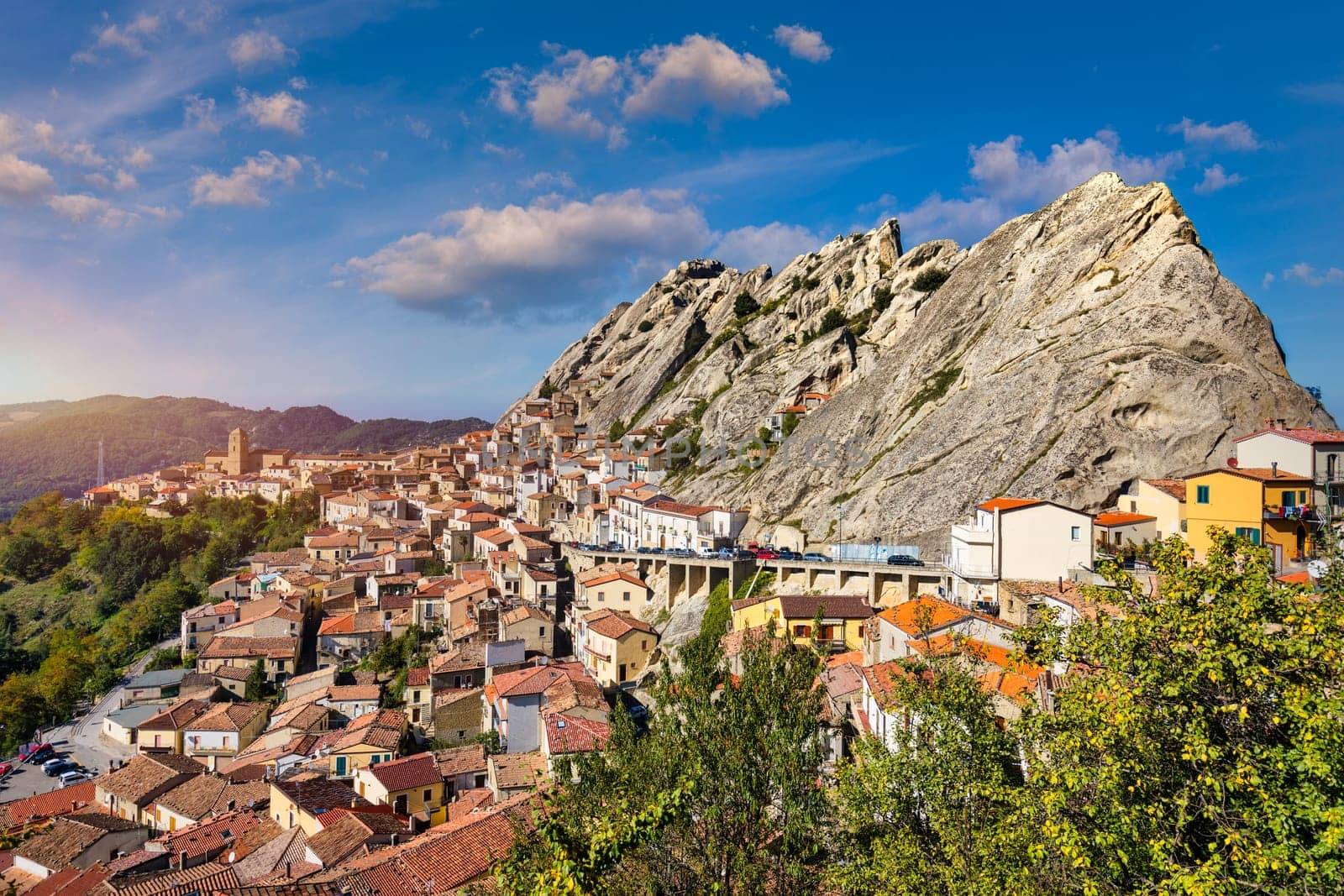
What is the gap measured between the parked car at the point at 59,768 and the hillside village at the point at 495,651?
226cm

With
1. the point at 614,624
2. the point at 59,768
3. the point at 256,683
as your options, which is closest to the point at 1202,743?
the point at 614,624

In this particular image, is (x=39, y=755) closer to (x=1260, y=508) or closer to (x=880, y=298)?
(x=1260, y=508)

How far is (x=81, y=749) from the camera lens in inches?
1879

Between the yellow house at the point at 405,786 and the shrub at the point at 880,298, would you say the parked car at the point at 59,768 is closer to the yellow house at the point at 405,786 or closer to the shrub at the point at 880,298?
the yellow house at the point at 405,786

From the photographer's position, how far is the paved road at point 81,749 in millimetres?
42000

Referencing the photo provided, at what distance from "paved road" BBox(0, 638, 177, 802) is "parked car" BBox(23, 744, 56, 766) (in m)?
0.44

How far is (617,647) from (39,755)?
37.1 metres

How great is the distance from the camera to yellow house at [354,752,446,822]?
32094 mm

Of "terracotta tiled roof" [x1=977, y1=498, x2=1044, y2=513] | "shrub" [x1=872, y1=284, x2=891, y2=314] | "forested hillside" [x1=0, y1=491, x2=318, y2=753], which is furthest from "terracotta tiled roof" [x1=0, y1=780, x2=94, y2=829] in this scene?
"shrub" [x1=872, y1=284, x2=891, y2=314]

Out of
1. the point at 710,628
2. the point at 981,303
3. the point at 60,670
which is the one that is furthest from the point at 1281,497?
the point at 60,670

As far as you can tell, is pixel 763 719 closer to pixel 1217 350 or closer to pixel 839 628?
pixel 839 628

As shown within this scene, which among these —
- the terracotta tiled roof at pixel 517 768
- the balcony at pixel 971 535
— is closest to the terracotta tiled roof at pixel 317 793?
the terracotta tiled roof at pixel 517 768

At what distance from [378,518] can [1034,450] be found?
68.8 meters

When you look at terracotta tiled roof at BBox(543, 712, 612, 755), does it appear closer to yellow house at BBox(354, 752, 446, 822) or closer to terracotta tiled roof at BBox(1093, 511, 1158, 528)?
yellow house at BBox(354, 752, 446, 822)
